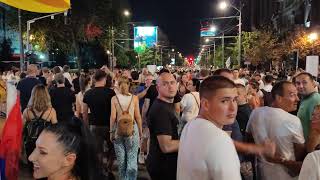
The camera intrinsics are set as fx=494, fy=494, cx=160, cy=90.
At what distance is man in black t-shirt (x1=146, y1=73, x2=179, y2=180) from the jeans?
2.83 meters

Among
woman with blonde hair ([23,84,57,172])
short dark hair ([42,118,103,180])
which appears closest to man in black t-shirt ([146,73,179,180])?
short dark hair ([42,118,103,180])

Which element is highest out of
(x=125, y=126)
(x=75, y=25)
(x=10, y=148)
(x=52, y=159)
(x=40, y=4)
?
(x=75, y=25)

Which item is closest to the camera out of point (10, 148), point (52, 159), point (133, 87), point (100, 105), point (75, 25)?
point (52, 159)

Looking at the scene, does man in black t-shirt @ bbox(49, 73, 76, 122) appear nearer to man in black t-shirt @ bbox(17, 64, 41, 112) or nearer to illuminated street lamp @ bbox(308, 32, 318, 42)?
man in black t-shirt @ bbox(17, 64, 41, 112)

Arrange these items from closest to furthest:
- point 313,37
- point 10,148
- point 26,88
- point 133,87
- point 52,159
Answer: point 52,159
point 10,148
point 26,88
point 133,87
point 313,37

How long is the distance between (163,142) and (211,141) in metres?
1.87

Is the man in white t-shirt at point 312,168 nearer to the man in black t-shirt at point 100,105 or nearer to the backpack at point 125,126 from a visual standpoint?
the backpack at point 125,126

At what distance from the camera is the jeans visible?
7934 mm

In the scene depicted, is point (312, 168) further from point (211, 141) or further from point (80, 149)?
point (80, 149)

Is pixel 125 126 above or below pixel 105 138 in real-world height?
above

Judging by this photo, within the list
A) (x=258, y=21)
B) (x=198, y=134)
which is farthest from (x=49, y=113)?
(x=258, y=21)

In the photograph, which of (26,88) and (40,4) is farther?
(26,88)

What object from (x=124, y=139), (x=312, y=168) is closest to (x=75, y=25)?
(x=124, y=139)

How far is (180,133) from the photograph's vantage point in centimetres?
620
